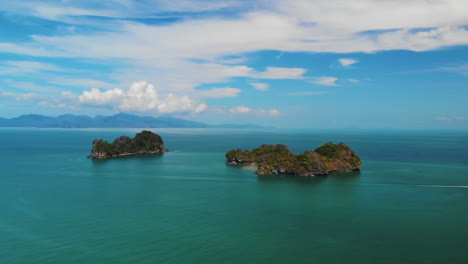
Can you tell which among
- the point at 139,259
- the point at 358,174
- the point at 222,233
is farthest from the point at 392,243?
the point at 358,174

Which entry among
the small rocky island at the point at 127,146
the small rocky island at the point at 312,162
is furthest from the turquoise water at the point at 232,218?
the small rocky island at the point at 127,146

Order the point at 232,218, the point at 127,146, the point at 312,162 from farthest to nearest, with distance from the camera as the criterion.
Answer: the point at 127,146 → the point at 312,162 → the point at 232,218

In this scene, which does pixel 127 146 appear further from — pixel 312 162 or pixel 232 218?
pixel 232 218

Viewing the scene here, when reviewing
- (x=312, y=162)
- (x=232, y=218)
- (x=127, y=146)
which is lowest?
(x=232, y=218)

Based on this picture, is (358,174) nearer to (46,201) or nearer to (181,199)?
(181,199)

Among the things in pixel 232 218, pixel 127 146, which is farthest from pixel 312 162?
pixel 127 146

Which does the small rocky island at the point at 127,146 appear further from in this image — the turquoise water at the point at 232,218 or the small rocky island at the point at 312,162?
the small rocky island at the point at 312,162

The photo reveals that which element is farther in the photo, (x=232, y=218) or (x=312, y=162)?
(x=312, y=162)
